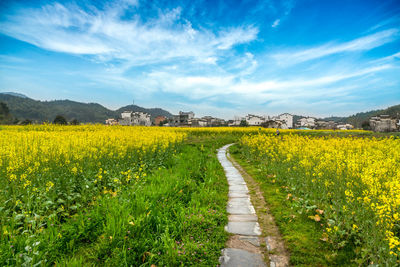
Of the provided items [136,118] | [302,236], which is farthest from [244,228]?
[136,118]

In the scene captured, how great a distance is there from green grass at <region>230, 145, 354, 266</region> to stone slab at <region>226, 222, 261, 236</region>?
0.55 meters

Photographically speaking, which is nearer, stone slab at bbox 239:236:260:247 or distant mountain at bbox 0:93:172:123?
stone slab at bbox 239:236:260:247

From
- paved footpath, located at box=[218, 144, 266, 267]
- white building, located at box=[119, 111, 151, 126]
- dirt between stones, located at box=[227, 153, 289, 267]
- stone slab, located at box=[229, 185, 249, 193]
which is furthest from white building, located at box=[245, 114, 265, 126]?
dirt between stones, located at box=[227, 153, 289, 267]

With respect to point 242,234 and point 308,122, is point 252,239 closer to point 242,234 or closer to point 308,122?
point 242,234

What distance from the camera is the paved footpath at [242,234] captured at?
11.4ft

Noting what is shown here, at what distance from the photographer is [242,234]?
14.0 ft

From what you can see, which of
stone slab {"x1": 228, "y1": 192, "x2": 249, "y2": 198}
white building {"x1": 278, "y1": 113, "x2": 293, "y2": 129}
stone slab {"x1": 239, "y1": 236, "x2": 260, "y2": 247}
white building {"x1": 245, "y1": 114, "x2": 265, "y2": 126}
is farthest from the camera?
white building {"x1": 278, "y1": 113, "x2": 293, "y2": 129}

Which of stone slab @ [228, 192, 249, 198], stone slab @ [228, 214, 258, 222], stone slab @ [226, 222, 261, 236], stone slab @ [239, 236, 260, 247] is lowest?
stone slab @ [239, 236, 260, 247]

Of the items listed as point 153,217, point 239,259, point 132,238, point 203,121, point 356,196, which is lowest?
point 239,259

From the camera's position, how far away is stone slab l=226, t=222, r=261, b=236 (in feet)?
14.2

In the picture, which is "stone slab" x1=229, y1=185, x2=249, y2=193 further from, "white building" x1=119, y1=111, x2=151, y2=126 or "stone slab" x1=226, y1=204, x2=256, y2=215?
"white building" x1=119, y1=111, x2=151, y2=126

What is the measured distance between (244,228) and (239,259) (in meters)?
1.06

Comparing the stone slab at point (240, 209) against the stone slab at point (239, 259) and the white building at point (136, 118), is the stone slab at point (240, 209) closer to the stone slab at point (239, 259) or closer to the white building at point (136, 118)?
the stone slab at point (239, 259)

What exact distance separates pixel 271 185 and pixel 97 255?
20.7ft
